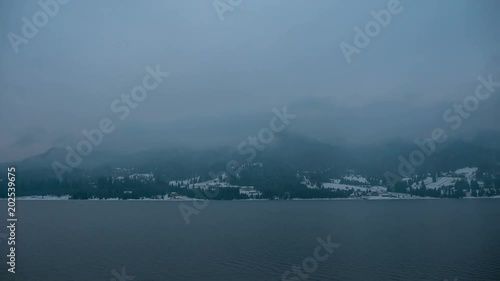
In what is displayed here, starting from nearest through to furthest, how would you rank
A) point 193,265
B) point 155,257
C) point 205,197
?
point 193,265 < point 155,257 < point 205,197

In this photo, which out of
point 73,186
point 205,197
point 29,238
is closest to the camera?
point 29,238

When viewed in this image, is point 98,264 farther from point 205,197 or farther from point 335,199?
point 335,199

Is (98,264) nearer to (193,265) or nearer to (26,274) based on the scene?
(26,274)

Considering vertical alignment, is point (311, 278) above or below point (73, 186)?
below

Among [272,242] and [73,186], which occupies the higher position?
[73,186]

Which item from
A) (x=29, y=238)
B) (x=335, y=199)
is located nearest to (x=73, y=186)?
(x=335, y=199)

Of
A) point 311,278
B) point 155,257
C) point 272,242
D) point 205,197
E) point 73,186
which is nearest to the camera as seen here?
point 311,278

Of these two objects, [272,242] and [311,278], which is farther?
[272,242]

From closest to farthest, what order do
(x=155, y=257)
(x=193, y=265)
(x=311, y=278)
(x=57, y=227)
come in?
1. (x=311, y=278)
2. (x=193, y=265)
3. (x=155, y=257)
4. (x=57, y=227)

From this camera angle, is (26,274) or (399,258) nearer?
(26,274)

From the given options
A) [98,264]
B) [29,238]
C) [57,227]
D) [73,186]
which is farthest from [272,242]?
[73,186]
